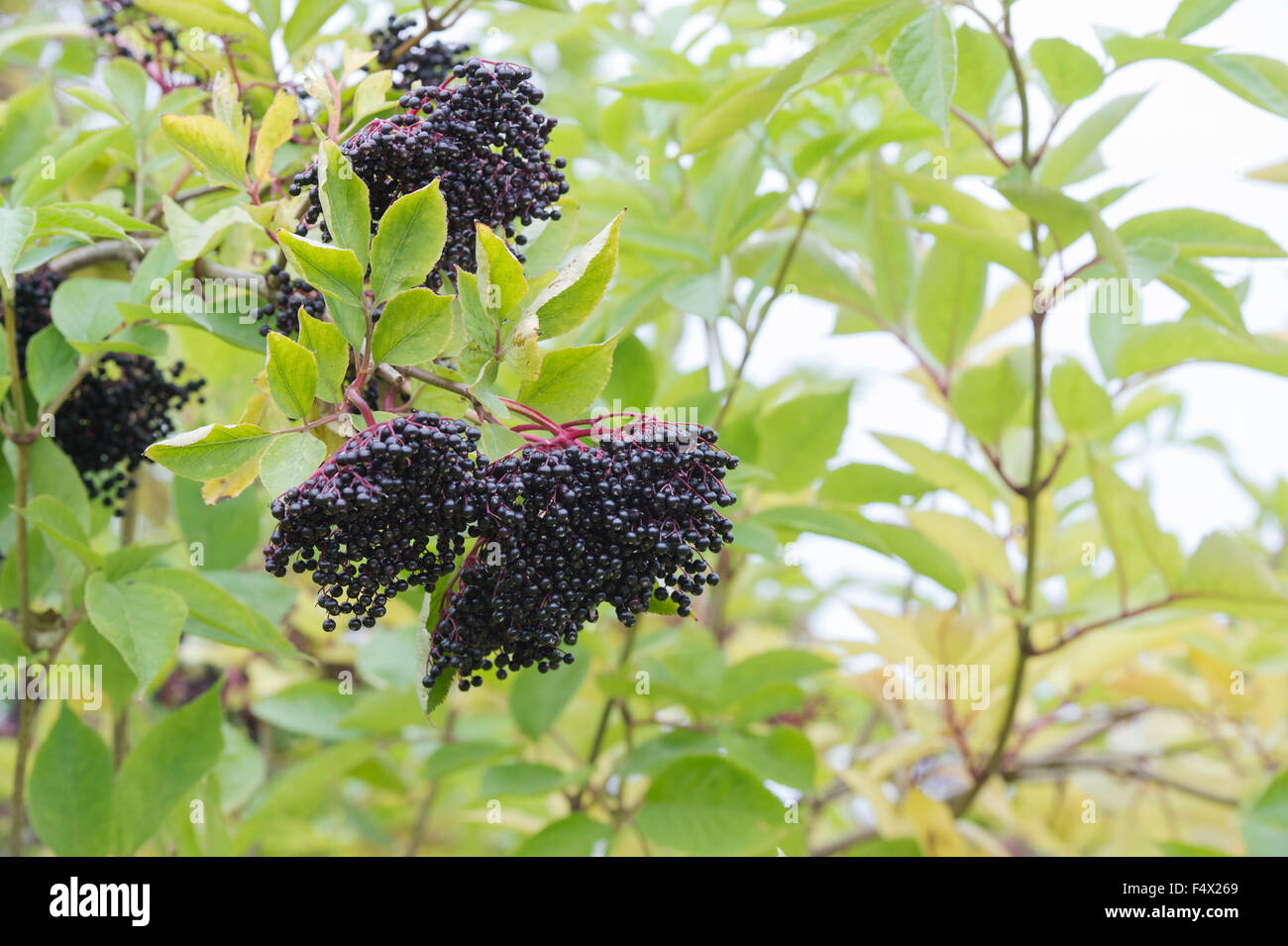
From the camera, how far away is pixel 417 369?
871 millimetres

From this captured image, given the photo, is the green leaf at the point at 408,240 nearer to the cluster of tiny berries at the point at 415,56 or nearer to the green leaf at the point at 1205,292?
the cluster of tiny berries at the point at 415,56

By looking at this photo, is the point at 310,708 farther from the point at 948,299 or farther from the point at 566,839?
the point at 948,299

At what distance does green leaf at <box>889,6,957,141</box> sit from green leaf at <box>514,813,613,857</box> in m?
0.95

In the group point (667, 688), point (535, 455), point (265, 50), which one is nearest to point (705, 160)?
point (265, 50)

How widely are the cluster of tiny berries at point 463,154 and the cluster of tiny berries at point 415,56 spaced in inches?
7.3

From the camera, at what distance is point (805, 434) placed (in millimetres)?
1460

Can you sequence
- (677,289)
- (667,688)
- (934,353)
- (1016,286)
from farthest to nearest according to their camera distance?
(1016,286) < (934,353) < (667,688) < (677,289)

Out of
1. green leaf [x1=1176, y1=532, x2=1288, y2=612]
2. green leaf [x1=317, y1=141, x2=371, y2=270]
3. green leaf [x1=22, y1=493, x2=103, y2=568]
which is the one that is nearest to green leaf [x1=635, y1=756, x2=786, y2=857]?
green leaf [x1=1176, y1=532, x2=1288, y2=612]

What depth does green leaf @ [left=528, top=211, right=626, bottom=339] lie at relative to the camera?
0.80 metres

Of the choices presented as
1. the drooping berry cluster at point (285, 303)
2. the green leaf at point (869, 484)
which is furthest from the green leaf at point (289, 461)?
the green leaf at point (869, 484)

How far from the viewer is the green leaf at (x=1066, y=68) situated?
1.16 metres

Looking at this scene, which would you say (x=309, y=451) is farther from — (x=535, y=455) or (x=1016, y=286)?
(x=1016, y=286)

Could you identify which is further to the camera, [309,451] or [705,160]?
[705,160]
